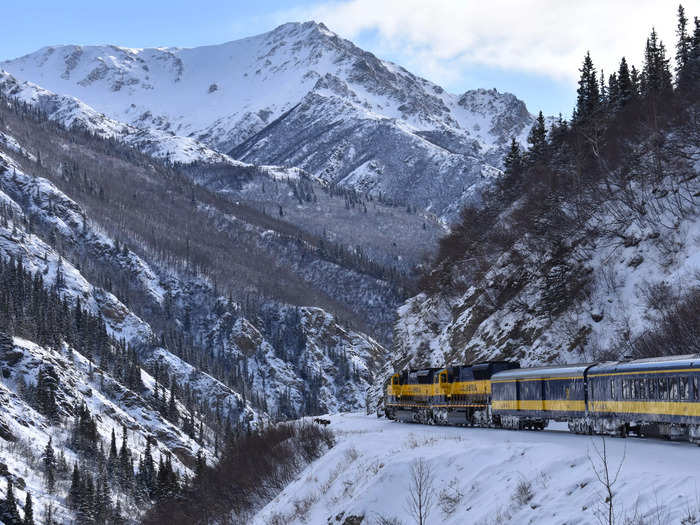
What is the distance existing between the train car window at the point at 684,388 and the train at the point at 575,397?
0.03 m

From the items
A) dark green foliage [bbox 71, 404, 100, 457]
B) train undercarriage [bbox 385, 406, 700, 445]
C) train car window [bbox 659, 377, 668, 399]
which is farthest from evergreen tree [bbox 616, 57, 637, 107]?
dark green foliage [bbox 71, 404, 100, 457]

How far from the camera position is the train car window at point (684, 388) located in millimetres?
29633

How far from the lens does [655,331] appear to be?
167 feet

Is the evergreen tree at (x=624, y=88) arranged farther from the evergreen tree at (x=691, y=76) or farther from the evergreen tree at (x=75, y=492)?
the evergreen tree at (x=75, y=492)

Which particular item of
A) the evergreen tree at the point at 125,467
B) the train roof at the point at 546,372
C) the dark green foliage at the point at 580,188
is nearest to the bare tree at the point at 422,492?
the train roof at the point at 546,372

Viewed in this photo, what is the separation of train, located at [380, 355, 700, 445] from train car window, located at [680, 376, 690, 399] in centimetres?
3

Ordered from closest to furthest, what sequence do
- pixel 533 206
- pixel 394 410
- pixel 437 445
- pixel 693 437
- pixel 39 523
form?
pixel 693 437
pixel 437 445
pixel 394 410
pixel 533 206
pixel 39 523

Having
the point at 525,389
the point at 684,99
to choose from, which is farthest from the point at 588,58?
the point at 525,389

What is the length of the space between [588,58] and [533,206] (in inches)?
1467

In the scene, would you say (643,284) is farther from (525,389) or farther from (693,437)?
(693,437)

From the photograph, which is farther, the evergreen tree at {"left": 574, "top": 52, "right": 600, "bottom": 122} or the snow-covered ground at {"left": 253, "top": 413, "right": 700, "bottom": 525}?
the evergreen tree at {"left": 574, "top": 52, "right": 600, "bottom": 122}

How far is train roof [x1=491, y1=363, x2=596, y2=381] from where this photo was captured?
39.2m

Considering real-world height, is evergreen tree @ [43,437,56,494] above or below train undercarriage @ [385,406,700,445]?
below

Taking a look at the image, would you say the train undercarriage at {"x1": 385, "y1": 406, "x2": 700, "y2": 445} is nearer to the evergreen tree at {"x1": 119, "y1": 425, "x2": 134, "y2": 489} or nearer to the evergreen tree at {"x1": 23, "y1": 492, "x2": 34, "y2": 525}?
the evergreen tree at {"x1": 23, "y1": 492, "x2": 34, "y2": 525}
